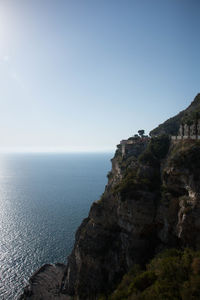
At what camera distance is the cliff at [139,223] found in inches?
1335

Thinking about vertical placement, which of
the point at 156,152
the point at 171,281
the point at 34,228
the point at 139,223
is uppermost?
the point at 156,152

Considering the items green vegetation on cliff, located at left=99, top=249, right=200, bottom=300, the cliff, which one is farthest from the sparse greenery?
green vegetation on cliff, located at left=99, top=249, right=200, bottom=300

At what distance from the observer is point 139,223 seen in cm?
3903

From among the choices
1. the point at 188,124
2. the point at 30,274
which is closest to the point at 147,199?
the point at 188,124

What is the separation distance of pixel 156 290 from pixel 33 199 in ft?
415

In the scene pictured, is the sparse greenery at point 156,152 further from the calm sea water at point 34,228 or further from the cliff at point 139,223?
the calm sea water at point 34,228

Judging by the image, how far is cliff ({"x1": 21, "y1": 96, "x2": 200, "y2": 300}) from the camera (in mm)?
33906

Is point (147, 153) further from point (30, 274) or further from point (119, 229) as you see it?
point (30, 274)

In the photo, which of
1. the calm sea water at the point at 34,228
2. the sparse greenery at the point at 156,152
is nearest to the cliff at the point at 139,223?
the sparse greenery at the point at 156,152

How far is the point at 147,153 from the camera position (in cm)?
5109

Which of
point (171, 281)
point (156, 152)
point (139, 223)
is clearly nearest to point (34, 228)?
point (139, 223)

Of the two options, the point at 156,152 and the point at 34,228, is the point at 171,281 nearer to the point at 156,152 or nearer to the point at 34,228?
the point at 156,152

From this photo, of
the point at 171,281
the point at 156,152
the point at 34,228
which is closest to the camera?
the point at 171,281

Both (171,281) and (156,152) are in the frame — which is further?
(156,152)
